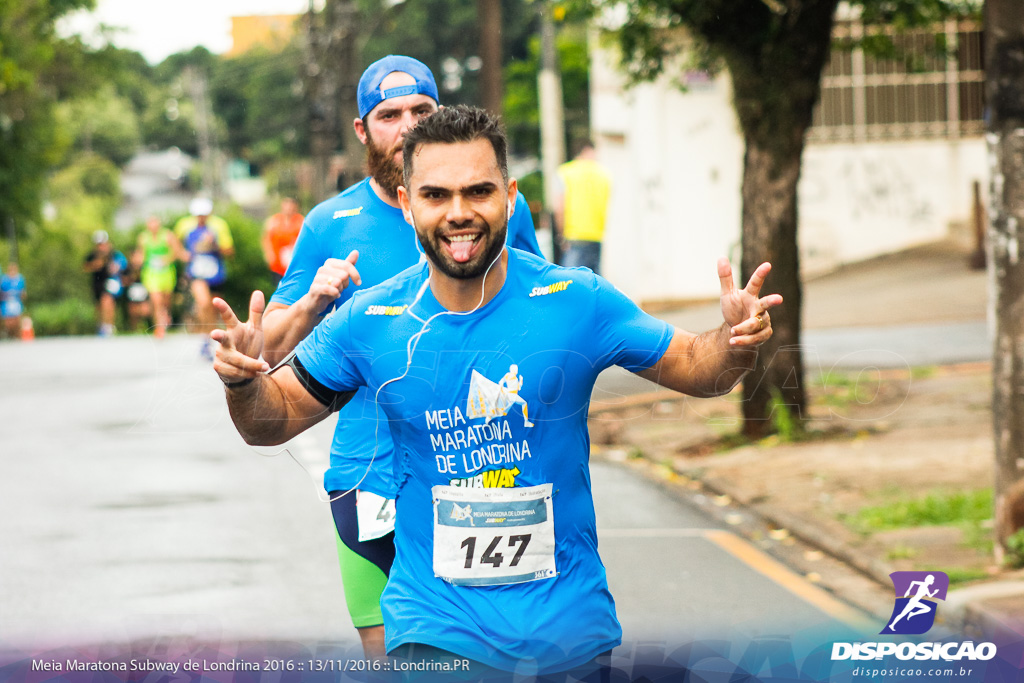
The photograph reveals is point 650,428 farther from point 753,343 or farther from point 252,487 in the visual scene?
point 753,343

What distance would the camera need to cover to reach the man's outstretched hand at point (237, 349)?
115 inches

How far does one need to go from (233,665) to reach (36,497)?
631 centimetres

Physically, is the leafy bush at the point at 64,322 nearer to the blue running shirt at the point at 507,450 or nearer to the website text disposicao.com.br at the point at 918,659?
the website text disposicao.com.br at the point at 918,659

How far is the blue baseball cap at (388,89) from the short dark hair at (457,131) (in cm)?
98

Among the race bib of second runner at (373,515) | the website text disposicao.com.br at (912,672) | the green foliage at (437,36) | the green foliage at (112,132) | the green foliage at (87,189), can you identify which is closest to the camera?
the website text disposicao.com.br at (912,672)

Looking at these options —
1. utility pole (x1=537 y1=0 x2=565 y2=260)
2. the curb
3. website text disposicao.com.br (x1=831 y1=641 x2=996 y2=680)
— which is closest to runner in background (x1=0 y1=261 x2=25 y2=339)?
utility pole (x1=537 y1=0 x2=565 y2=260)

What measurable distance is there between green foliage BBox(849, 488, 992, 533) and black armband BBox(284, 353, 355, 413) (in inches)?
191

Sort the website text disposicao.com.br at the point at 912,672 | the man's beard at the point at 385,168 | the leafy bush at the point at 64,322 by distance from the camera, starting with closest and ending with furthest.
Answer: the website text disposicao.com.br at the point at 912,672 < the man's beard at the point at 385,168 < the leafy bush at the point at 64,322

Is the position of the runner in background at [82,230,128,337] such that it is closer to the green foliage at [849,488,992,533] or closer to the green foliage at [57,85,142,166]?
the green foliage at [849,488,992,533]

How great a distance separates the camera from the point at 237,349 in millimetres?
3018

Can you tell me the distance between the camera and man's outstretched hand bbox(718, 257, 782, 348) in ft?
9.66

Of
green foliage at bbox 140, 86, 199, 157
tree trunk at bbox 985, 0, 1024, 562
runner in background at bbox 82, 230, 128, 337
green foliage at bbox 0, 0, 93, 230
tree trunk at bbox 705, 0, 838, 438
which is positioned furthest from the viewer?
green foliage at bbox 140, 86, 199, 157

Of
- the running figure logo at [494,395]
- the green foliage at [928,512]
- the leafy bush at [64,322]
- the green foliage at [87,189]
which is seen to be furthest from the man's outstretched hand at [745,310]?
the green foliage at [87,189]

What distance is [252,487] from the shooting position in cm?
988
